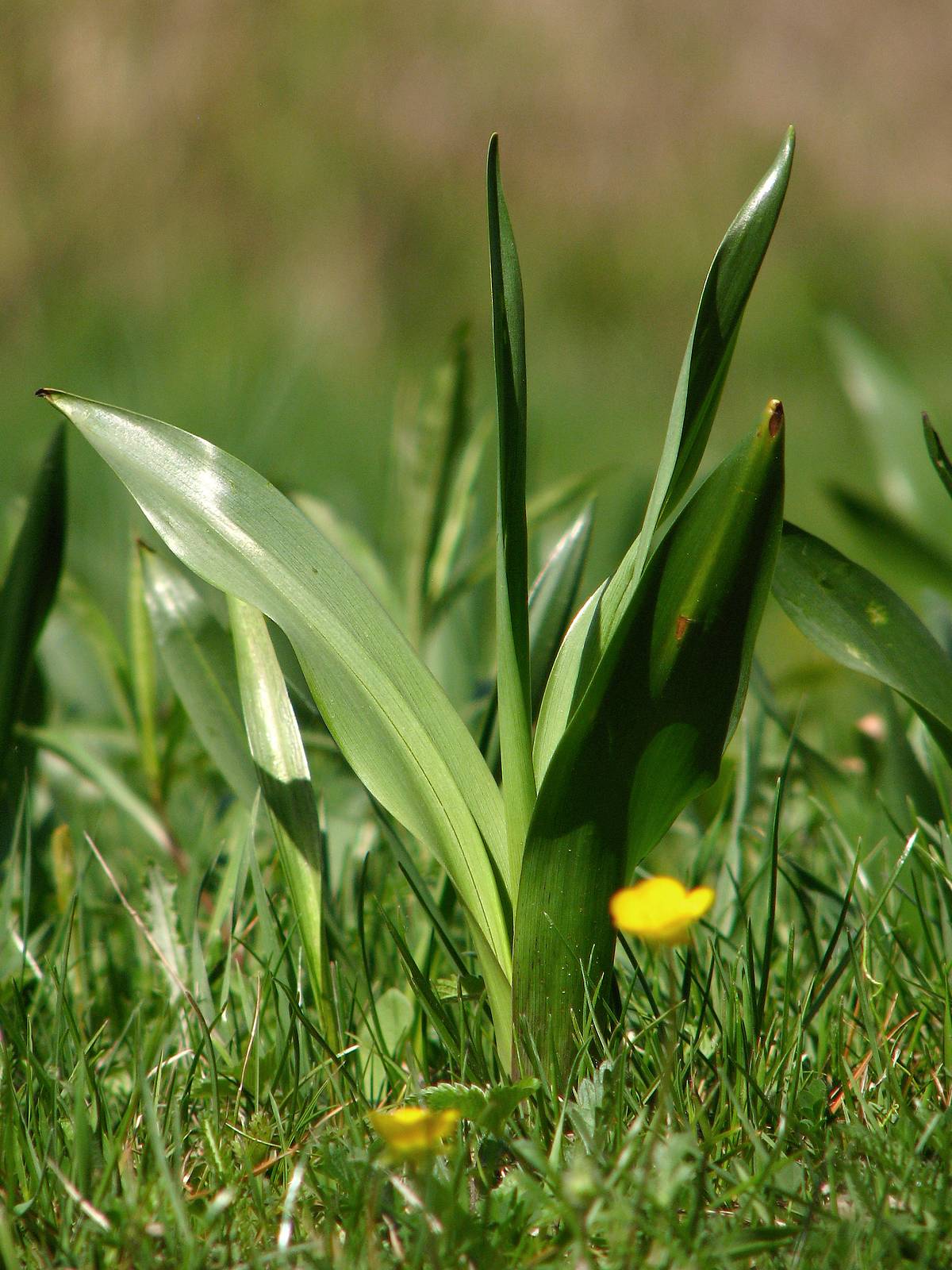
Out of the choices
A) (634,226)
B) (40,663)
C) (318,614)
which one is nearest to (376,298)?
(634,226)

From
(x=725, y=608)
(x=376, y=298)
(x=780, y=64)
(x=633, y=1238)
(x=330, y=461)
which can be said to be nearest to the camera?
(x=633, y=1238)

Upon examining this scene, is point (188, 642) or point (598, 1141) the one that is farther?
point (188, 642)

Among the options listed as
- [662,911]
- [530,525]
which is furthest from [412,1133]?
[530,525]

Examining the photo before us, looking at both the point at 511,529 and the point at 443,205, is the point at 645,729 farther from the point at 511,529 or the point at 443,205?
the point at 443,205

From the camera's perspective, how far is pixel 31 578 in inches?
36.9

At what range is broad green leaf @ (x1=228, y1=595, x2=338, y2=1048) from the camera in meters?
0.78

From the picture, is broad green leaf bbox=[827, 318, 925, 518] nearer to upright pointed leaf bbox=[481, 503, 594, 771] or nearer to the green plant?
upright pointed leaf bbox=[481, 503, 594, 771]

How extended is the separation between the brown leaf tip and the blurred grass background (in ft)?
7.14

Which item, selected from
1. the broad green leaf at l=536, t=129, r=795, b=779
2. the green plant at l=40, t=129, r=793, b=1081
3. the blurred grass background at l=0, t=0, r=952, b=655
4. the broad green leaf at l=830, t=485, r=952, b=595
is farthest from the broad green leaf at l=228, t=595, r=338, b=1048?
the blurred grass background at l=0, t=0, r=952, b=655

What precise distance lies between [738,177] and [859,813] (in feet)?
16.6

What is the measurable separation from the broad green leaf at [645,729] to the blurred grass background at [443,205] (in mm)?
2125

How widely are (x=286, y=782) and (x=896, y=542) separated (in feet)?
2.74

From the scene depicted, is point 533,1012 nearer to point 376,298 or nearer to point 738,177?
point 376,298

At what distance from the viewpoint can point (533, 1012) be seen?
0.68m
